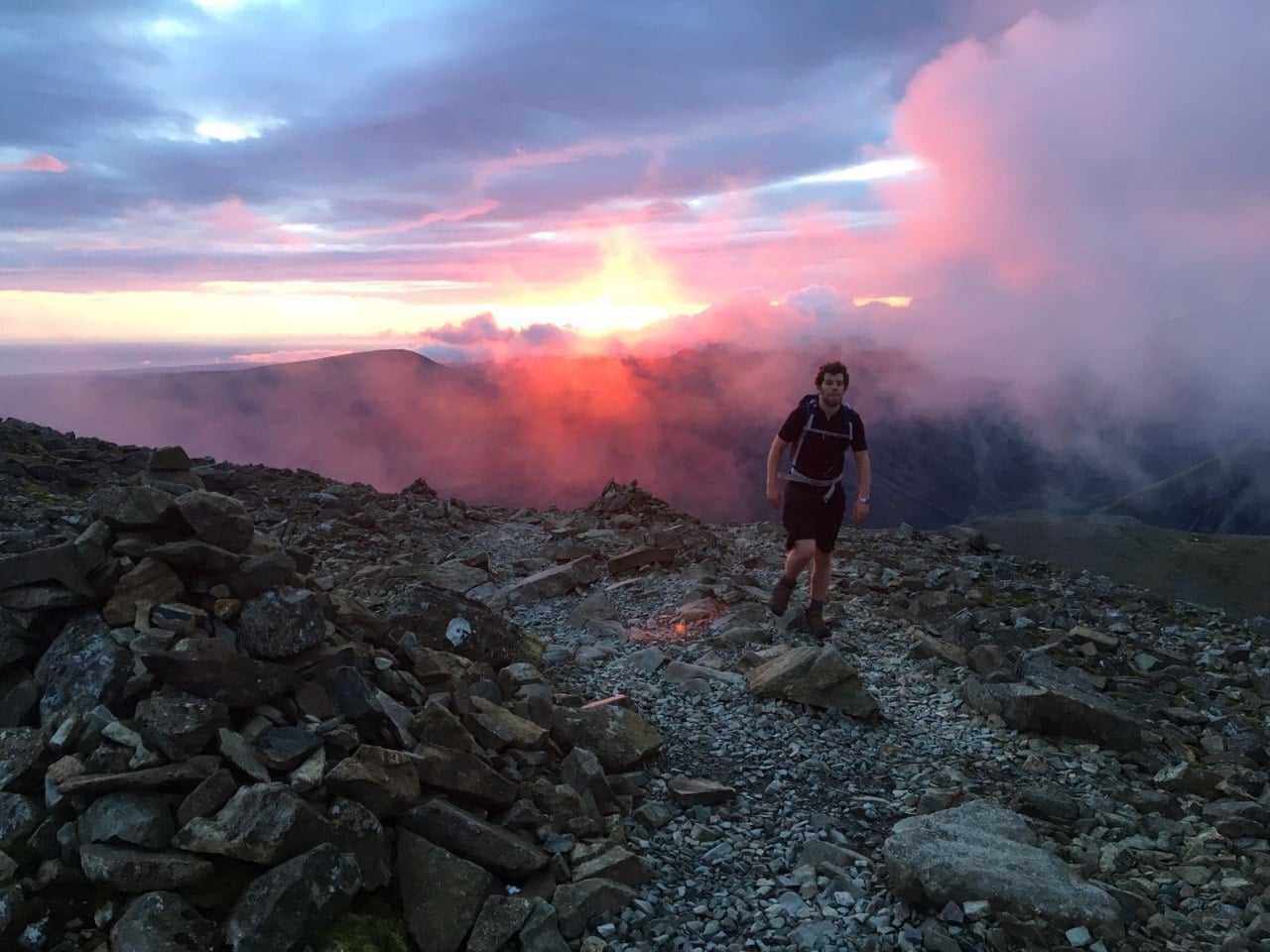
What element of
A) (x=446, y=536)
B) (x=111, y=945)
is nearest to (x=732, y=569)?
(x=446, y=536)

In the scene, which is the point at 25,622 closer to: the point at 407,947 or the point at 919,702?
the point at 407,947

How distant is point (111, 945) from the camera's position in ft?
16.1

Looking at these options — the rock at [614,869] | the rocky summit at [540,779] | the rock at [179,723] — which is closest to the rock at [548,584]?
the rocky summit at [540,779]

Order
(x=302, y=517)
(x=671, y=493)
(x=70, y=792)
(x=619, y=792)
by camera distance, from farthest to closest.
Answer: (x=671, y=493) < (x=302, y=517) < (x=619, y=792) < (x=70, y=792)

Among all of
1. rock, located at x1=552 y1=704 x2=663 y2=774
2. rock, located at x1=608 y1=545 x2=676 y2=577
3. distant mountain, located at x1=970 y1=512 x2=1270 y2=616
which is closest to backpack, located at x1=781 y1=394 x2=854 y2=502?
rock, located at x1=552 y1=704 x2=663 y2=774

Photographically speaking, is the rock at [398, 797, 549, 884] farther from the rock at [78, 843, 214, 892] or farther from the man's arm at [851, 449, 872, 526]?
the man's arm at [851, 449, 872, 526]

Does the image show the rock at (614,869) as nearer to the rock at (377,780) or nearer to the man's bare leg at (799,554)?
the rock at (377,780)

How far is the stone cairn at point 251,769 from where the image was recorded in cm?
520

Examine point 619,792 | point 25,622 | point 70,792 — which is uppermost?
point 25,622

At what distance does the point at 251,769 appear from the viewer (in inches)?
231

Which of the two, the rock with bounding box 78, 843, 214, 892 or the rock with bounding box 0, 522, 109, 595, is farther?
the rock with bounding box 0, 522, 109, 595

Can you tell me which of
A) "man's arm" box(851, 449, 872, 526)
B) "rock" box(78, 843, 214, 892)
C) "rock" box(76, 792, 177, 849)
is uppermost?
"man's arm" box(851, 449, 872, 526)

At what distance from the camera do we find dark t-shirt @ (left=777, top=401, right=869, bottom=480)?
436 inches

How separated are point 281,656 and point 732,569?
35.1 feet
